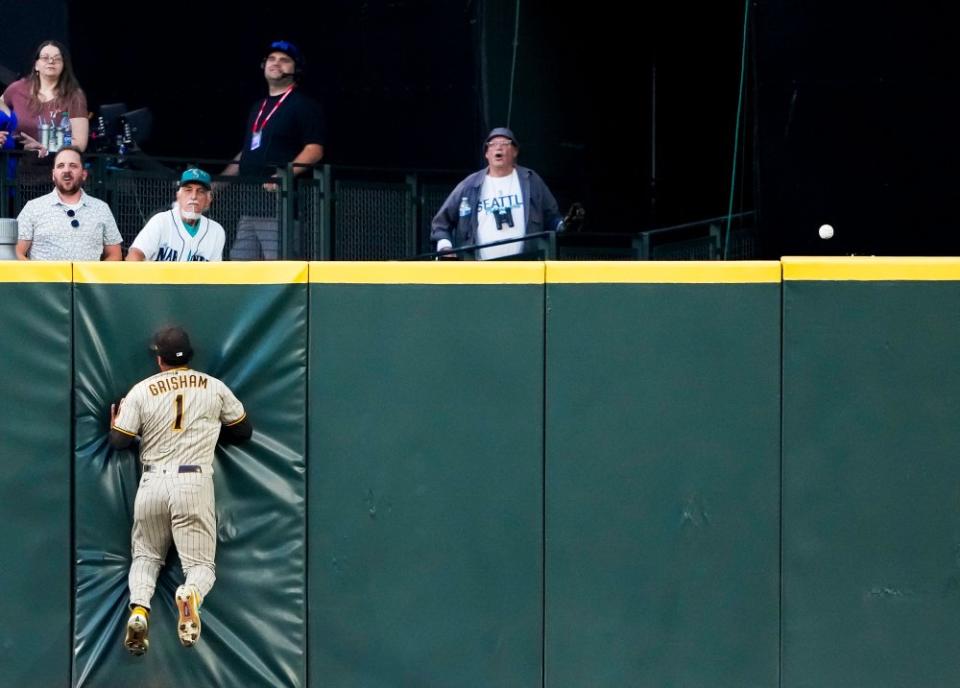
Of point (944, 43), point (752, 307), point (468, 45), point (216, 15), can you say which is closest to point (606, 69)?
point (468, 45)

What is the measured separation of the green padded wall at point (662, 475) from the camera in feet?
29.6

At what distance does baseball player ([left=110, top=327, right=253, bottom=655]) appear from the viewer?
8.73 m

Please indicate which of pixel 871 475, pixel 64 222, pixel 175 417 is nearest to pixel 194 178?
pixel 64 222

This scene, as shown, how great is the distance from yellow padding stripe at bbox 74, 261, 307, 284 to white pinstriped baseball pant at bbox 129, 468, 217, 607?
1.09 metres

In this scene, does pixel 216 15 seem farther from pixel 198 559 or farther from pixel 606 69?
pixel 198 559

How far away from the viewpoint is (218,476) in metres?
9.09

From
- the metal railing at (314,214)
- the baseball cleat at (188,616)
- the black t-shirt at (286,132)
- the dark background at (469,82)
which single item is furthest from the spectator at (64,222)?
the dark background at (469,82)

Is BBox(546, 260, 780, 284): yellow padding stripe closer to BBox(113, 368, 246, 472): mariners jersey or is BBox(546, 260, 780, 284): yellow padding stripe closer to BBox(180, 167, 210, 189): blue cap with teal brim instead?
BBox(113, 368, 246, 472): mariners jersey

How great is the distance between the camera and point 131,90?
14.1 meters

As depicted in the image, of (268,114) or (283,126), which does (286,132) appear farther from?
(268,114)

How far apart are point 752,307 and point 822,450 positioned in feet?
2.87

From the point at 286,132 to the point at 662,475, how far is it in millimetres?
4230

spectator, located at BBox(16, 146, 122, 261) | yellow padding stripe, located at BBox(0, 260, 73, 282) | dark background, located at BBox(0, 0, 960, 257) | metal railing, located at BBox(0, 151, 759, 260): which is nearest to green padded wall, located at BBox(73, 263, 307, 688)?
yellow padding stripe, located at BBox(0, 260, 73, 282)

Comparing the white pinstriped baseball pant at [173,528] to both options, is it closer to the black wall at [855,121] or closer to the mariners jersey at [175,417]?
the mariners jersey at [175,417]
